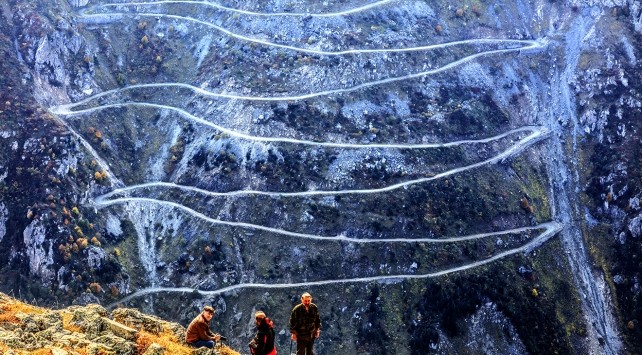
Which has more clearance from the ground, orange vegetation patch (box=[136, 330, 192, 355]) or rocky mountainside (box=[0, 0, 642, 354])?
rocky mountainside (box=[0, 0, 642, 354])

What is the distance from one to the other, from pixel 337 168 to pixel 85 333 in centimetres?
5419

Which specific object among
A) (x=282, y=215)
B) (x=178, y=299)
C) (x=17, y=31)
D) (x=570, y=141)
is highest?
(x=17, y=31)

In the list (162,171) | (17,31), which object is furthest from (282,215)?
(17,31)

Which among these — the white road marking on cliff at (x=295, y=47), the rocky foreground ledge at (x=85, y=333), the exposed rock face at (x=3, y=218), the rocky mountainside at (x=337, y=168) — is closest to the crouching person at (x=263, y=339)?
the rocky foreground ledge at (x=85, y=333)

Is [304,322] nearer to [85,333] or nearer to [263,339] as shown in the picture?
[263,339]

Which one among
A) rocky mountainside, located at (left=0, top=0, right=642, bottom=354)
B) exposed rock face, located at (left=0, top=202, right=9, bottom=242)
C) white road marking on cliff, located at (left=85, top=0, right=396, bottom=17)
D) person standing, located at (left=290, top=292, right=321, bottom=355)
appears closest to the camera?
person standing, located at (left=290, top=292, right=321, bottom=355)

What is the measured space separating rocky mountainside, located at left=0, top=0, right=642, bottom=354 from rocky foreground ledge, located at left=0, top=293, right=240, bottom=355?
3599 centimetres

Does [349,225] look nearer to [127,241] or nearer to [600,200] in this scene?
[127,241]

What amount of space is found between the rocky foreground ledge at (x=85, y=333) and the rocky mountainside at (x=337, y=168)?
3599cm

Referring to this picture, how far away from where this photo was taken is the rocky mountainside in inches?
2709

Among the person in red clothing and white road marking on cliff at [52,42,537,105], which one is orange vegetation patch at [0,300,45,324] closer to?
the person in red clothing

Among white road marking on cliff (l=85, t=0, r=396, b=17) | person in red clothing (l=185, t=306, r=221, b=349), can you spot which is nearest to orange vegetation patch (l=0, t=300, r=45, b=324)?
person in red clothing (l=185, t=306, r=221, b=349)

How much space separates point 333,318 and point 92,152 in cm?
4350

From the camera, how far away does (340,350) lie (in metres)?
65.9
